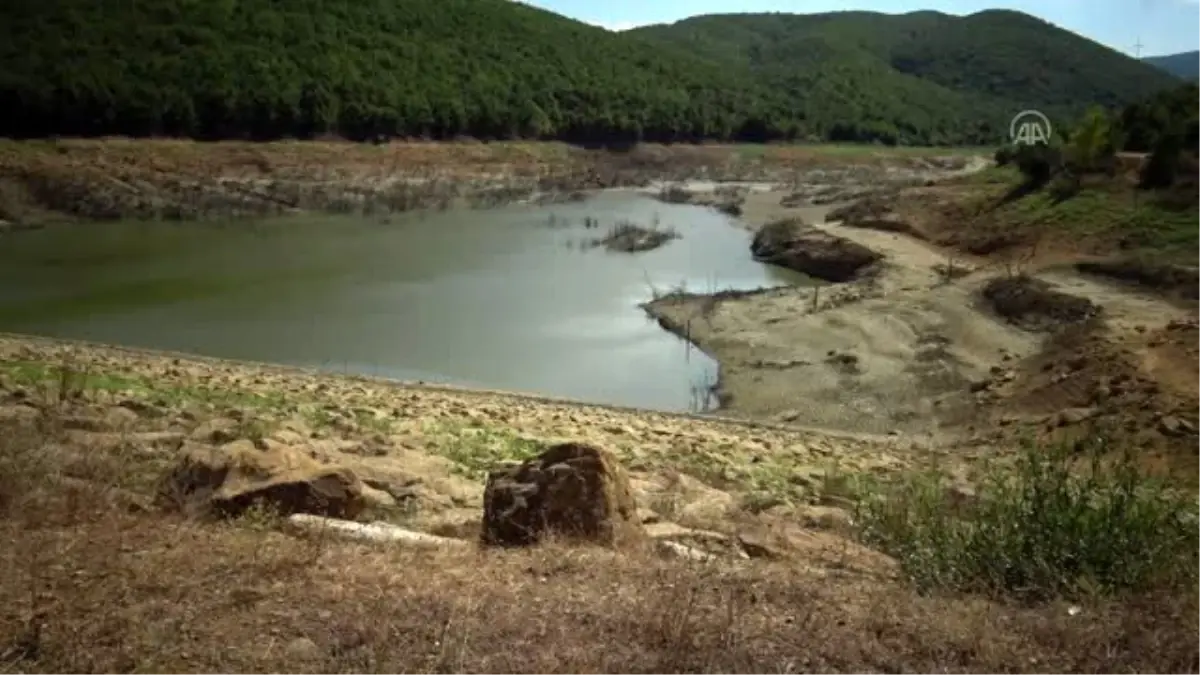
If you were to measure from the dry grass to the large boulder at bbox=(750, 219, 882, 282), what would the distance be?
22659 millimetres

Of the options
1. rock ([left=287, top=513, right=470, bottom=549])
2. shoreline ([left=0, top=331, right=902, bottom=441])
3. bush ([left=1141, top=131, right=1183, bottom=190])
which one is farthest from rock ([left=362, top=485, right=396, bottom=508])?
bush ([left=1141, top=131, right=1183, bottom=190])

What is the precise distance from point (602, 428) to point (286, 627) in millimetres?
8485

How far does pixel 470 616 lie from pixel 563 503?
1747mm

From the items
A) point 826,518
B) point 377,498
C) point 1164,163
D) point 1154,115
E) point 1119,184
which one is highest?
point 1154,115

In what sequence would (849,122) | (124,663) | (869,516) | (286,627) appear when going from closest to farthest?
1. (124,663)
2. (286,627)
3. (869,516)
4. (849,122)

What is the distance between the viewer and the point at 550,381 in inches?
671

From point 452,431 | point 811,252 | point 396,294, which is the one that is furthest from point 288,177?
point 452,431

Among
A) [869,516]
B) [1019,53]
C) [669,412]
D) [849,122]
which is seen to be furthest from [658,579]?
[1019,53]

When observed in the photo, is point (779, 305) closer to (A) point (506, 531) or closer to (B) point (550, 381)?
(B) point (550, 381)

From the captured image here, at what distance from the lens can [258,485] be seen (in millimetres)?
5875

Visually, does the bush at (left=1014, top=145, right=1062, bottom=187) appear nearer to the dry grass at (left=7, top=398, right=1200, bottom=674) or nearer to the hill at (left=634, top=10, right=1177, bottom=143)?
the dry grass at (left=7, top=398, right=1200, bottom=674)

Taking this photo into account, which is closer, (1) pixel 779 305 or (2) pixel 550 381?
(2) pixel 550 381

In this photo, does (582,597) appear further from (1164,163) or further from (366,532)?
(1164,163)

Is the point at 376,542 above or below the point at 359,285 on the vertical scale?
above
